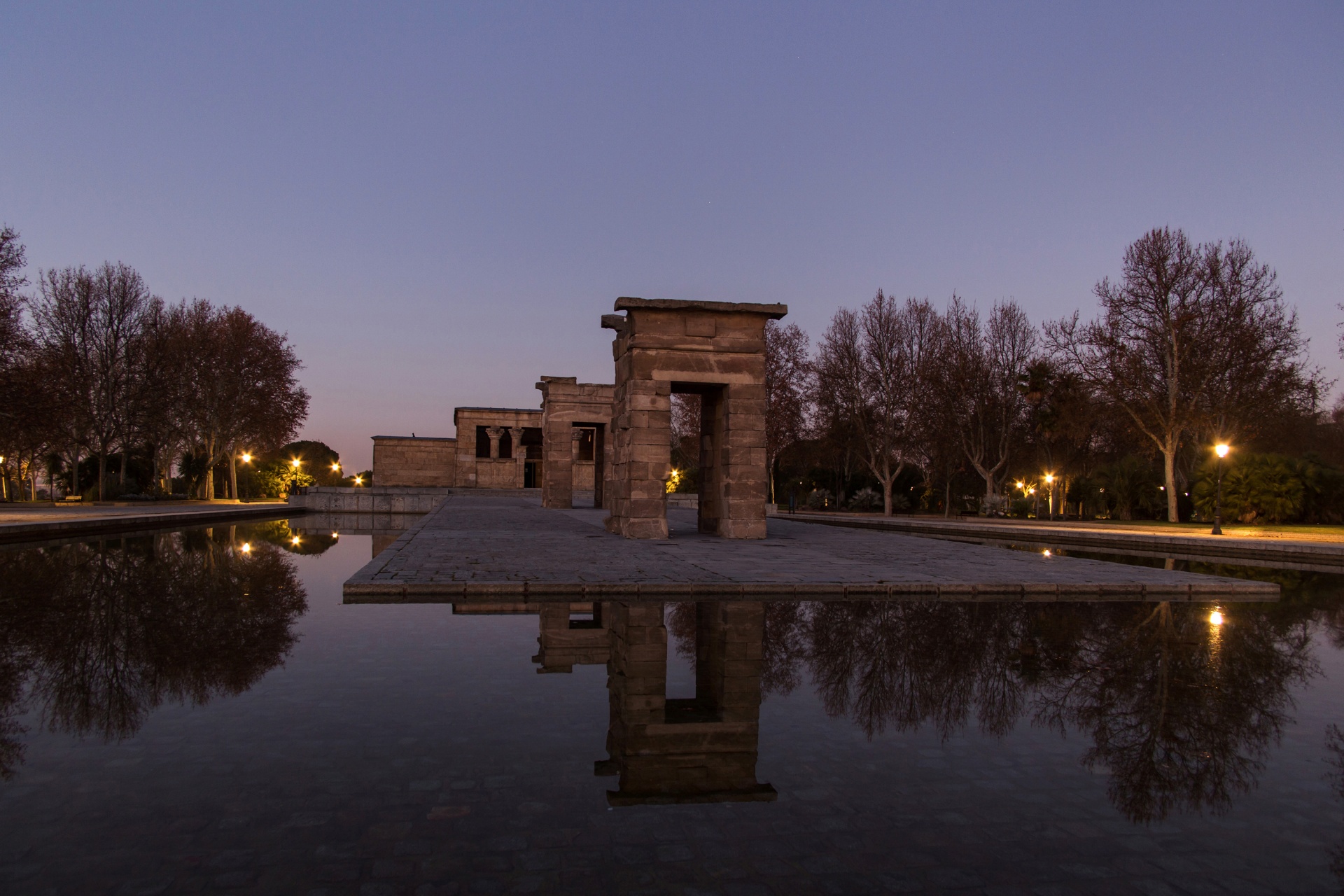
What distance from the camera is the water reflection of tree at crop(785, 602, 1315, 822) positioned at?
366 centimetres

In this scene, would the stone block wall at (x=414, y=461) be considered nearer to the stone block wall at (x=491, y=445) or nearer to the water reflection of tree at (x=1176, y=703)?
the stone block wall at (x=491, y=445)

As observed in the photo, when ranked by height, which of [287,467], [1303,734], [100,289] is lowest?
[1303,734]

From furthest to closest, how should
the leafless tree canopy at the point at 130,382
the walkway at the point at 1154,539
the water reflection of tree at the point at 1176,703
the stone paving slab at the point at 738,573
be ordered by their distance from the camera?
1. the leafless tree canopy at the point at 130,382
2. the walkway at the point at 1154,539
3. the stone paving slab at the point at 738,573
4. the water reflection of tree at the point at 1176,703

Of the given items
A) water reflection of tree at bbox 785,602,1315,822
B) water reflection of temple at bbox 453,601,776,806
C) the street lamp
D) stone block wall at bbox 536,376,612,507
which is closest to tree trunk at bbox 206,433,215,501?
the street lamp

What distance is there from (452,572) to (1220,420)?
97.6ft

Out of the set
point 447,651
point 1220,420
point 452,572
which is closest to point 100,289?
point 452,572

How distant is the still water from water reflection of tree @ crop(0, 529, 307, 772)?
0.13 ft

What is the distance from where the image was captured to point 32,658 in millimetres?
5395

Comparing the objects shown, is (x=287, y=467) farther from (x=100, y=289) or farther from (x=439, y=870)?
(x=439, y=870)

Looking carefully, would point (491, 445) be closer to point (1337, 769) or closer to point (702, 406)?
point (702, 406)

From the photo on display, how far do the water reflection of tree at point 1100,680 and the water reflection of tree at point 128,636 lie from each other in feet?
11.7

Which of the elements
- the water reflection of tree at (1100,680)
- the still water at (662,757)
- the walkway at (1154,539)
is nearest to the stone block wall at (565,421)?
the walkway at (1154,539)

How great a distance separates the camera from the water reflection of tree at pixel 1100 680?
3.66 metres

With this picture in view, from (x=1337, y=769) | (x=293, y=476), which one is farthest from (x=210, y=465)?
(x=1337, y=769)
